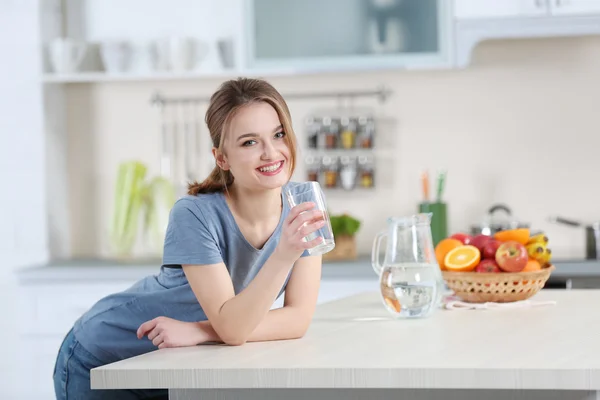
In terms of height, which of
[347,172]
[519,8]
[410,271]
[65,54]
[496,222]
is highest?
[519,8]

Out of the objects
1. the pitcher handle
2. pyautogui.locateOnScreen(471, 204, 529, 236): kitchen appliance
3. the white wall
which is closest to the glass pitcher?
the pitcher handle

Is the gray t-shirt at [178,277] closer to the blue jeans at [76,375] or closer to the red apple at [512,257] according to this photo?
the blue jeans at [76,375]

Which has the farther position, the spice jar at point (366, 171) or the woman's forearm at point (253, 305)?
the spice jar at point (366, 171)

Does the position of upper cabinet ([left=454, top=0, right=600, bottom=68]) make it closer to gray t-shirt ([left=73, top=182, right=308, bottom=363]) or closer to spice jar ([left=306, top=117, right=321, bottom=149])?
spice jar ([left=306, top=117, right=321, bottom=149])

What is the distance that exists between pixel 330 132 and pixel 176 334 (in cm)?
243

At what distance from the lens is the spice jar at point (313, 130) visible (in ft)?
13.2

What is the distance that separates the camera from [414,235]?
6.19ft

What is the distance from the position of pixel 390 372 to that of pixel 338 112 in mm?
2787

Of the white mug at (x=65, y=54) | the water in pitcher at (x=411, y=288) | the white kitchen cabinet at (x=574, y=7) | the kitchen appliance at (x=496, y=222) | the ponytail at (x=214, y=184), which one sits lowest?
the kitchen appliance at (x=496, y=222)

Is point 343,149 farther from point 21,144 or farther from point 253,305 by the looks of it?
point 253,305

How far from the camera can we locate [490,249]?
207cm

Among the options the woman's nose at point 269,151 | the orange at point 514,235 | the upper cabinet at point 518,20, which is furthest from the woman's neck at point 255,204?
the upper cabinet at point 518,20

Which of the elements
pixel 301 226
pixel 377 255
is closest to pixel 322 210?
pixel 301 226

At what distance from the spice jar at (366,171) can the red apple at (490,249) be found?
1.93 m
